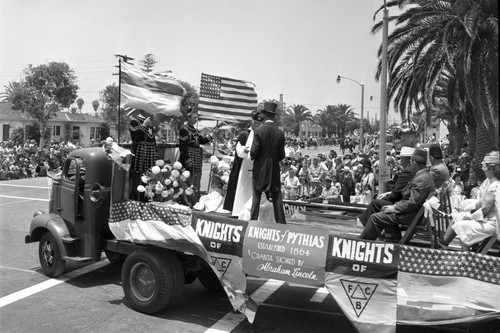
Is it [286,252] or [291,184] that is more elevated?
[291,184]

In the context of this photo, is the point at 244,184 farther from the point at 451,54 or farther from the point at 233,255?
the point at 451,54

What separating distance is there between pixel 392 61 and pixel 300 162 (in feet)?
16.2

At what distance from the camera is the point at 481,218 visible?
490cm

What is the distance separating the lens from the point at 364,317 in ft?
15.9

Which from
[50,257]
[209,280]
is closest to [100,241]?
[50,257]

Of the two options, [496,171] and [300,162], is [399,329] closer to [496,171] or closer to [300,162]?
[496,171]

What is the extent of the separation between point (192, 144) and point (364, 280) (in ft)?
15.2

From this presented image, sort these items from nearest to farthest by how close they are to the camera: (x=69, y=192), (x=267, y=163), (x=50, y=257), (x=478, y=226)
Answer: (x=478, y=226) < (x=267, y=163) < (x=69, y=192) < (x=50, y=257)

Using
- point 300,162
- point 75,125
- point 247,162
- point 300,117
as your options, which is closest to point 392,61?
point 300,162

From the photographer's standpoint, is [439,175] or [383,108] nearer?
[439,175]

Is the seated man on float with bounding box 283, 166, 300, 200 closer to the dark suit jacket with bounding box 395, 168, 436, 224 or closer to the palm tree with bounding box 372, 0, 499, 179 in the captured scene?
the palm tree with bounding box 372, 0, 499, 179

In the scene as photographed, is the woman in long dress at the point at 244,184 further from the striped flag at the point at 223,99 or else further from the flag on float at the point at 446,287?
the flag on float at the point at 446,287

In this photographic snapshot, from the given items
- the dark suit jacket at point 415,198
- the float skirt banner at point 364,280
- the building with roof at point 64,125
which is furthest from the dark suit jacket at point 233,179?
the building with roof at point 64,125

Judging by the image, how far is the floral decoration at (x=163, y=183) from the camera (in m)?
6.67
